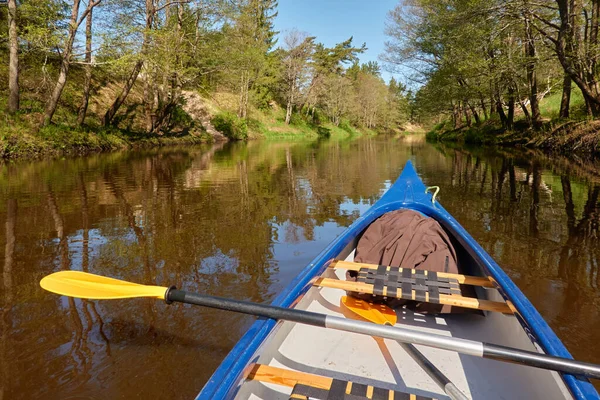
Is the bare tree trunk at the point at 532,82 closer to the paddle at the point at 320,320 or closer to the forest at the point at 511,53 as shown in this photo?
the forest at the point at 511,53

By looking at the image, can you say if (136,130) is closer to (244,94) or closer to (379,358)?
(244,94)

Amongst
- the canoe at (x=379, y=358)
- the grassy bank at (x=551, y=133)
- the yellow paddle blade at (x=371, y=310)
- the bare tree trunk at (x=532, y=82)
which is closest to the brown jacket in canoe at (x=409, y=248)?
the yellow paddle blade at (x=371, y=310)

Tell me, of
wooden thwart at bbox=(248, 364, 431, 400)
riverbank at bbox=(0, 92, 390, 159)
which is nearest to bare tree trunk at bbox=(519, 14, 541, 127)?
wooden thwart at bbox=(248, 364, 431, 400)

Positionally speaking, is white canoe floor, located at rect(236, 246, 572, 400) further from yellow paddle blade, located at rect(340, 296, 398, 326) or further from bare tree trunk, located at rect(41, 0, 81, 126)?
bare tree trunk, located at rect(41, 0, 81, 126)

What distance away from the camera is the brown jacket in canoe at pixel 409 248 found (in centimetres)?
280

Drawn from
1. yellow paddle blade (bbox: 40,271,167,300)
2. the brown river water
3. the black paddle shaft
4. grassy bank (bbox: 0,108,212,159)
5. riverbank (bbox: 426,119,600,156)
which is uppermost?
riverbank (bbox: 426,119,600,156)

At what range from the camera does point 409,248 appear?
2916mm

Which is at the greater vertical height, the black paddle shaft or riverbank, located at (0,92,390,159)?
riverbank, located at (0,92,390,159)

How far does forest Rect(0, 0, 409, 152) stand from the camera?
39.2ft

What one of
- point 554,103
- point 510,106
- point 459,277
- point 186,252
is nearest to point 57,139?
point 186,252

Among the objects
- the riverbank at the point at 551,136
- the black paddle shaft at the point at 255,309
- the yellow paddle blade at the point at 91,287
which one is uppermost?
the riverbank at the point at 551,136

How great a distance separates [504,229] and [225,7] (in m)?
18.2

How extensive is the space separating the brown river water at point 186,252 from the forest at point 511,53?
5.04 meters

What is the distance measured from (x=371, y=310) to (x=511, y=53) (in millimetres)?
13701
